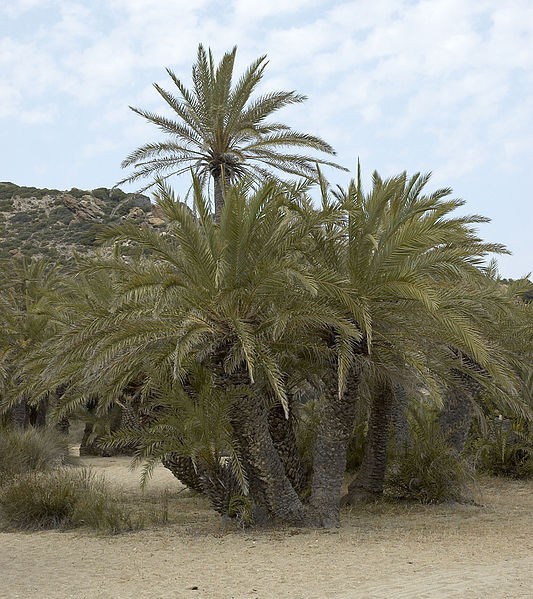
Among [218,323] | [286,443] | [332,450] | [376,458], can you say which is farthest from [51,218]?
[218,323]

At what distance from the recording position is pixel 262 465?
430 inches

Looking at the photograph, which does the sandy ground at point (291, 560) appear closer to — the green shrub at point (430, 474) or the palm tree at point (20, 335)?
the green shrub at point (430, 474)

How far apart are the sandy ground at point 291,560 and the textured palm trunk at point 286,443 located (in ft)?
3.37

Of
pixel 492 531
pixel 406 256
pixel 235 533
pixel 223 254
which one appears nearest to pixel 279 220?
pixel 223 254

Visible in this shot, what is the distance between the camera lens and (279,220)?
10.6 m

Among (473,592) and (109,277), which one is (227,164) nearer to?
(109,277)

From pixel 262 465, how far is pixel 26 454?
8.94 metres

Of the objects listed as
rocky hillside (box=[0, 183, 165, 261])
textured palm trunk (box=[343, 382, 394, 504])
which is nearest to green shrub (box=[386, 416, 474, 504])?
textured palm trunk (box=[343, 382, 394, 504])

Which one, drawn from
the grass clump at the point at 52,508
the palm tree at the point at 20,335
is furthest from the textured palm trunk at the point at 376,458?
the palm tree at the point at 20,335

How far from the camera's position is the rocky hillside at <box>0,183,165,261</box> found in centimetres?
5147

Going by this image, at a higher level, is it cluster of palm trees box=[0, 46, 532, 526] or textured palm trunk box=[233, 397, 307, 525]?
cluster of palm trees box=[0, 46, 532, 526]

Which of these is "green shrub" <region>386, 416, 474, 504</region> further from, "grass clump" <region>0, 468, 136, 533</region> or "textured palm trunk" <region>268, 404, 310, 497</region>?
"grass clump" <region>0, 468, 136, 533</region>

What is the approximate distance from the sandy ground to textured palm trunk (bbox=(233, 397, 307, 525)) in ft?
1.55

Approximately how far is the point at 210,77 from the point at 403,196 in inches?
305
